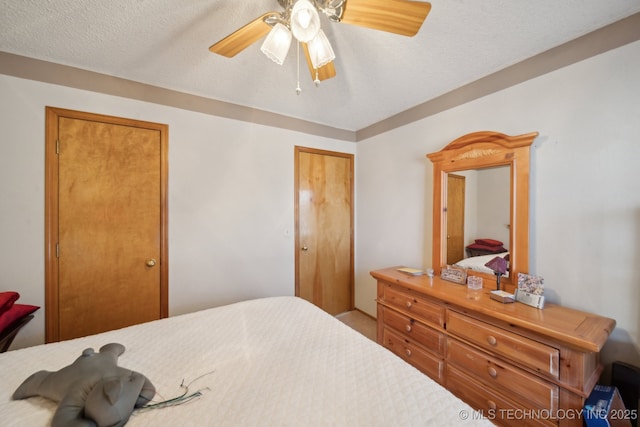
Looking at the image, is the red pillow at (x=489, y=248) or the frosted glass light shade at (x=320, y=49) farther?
the red pillow at (x=489, y=248)

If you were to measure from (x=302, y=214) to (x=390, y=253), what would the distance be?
1.12 m

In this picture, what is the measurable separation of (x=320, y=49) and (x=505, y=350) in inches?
75.1

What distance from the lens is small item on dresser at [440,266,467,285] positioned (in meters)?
1.86

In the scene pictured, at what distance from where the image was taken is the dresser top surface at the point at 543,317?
109 centimetres

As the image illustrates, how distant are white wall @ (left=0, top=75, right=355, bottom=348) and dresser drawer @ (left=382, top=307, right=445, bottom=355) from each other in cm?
116

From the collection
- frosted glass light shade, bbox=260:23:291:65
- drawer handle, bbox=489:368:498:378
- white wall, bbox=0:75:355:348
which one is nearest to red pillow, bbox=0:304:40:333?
white wall, bbox=0:75:355:348

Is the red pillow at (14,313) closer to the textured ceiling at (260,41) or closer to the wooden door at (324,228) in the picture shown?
the textured ceiling at (260,41)

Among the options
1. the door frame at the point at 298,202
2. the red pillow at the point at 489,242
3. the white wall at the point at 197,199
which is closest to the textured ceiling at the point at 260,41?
the white wall at the point at 197,199

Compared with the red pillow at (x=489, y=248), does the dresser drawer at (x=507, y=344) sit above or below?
below

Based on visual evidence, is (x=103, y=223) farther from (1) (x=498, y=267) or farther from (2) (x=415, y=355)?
(1) (x=498, y=267)

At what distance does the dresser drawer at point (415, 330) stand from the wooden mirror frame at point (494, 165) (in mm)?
537

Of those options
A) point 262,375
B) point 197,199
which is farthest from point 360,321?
point 197,199

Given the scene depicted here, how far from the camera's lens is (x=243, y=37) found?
120 cm

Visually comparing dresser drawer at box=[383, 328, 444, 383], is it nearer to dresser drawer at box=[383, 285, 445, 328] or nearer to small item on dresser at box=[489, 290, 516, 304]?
dresser drawer at box=[383, 285, 445, 328]
